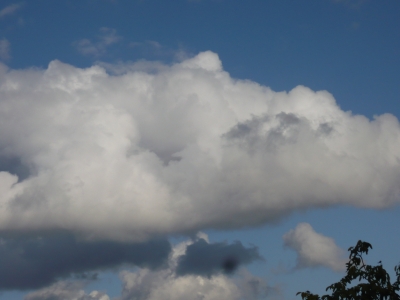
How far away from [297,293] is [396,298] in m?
8.10

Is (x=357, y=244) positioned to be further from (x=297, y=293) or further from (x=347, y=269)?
(x=297, y=293)

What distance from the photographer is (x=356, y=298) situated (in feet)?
160

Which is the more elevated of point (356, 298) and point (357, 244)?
point (357, 244)

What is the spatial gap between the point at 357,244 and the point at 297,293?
21.1 feet

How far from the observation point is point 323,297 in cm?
5175

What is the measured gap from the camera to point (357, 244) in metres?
51.7

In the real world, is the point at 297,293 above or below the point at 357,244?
below

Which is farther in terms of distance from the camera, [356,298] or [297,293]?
[297,293]

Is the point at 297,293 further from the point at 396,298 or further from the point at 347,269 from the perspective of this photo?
the point at 396,298

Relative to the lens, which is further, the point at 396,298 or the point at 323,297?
the point at 323,297

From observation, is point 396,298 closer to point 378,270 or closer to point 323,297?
point 378,270

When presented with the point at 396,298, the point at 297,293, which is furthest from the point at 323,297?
the point at 396,298

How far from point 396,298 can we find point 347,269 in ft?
15.1

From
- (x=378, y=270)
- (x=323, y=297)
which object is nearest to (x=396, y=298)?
(x=378, y=270)
